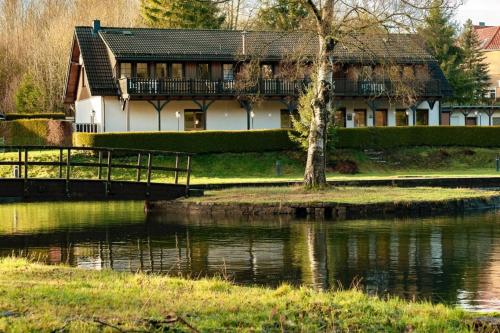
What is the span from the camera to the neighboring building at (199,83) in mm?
59375

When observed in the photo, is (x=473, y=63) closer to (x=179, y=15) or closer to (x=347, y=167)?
(x=179, y=15)

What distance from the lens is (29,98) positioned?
243 ft

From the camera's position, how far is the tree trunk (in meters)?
35.1

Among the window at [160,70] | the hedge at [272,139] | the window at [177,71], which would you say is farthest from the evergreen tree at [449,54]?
the window at [160,70]

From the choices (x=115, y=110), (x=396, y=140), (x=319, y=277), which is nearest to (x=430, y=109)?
(x=396, y=140)

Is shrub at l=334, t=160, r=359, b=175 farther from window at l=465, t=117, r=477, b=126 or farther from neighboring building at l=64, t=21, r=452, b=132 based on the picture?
window at l=465, t=117, r=477, b=126

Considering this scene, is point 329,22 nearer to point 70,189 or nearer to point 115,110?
point 70,189

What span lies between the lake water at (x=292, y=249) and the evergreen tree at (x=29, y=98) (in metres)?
41.2

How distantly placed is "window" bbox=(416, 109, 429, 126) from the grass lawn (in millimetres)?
31031

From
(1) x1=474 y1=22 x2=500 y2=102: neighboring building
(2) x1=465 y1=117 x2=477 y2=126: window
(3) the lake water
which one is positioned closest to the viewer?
Answer: (3) the lake water

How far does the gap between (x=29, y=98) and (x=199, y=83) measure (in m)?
19.3

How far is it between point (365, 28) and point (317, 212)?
24.0 feet

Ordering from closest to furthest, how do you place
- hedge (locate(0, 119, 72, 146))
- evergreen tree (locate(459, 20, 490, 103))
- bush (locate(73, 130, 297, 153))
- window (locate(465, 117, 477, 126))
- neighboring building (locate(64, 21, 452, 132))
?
→ bush (locate(73, 130, 297, 153)) < neighboring building (locate(64, 21, 452, 132)) < hedge (locate(0, 119, 72, 146)) < window (locate(465, 117, 477, 126)) < evergreen tree (locate(459, 20, 490, 103))

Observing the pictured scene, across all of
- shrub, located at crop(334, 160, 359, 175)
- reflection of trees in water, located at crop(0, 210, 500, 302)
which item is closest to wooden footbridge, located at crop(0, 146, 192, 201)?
reflection of trees in water, located at crop(0, 210, 500, 302)
